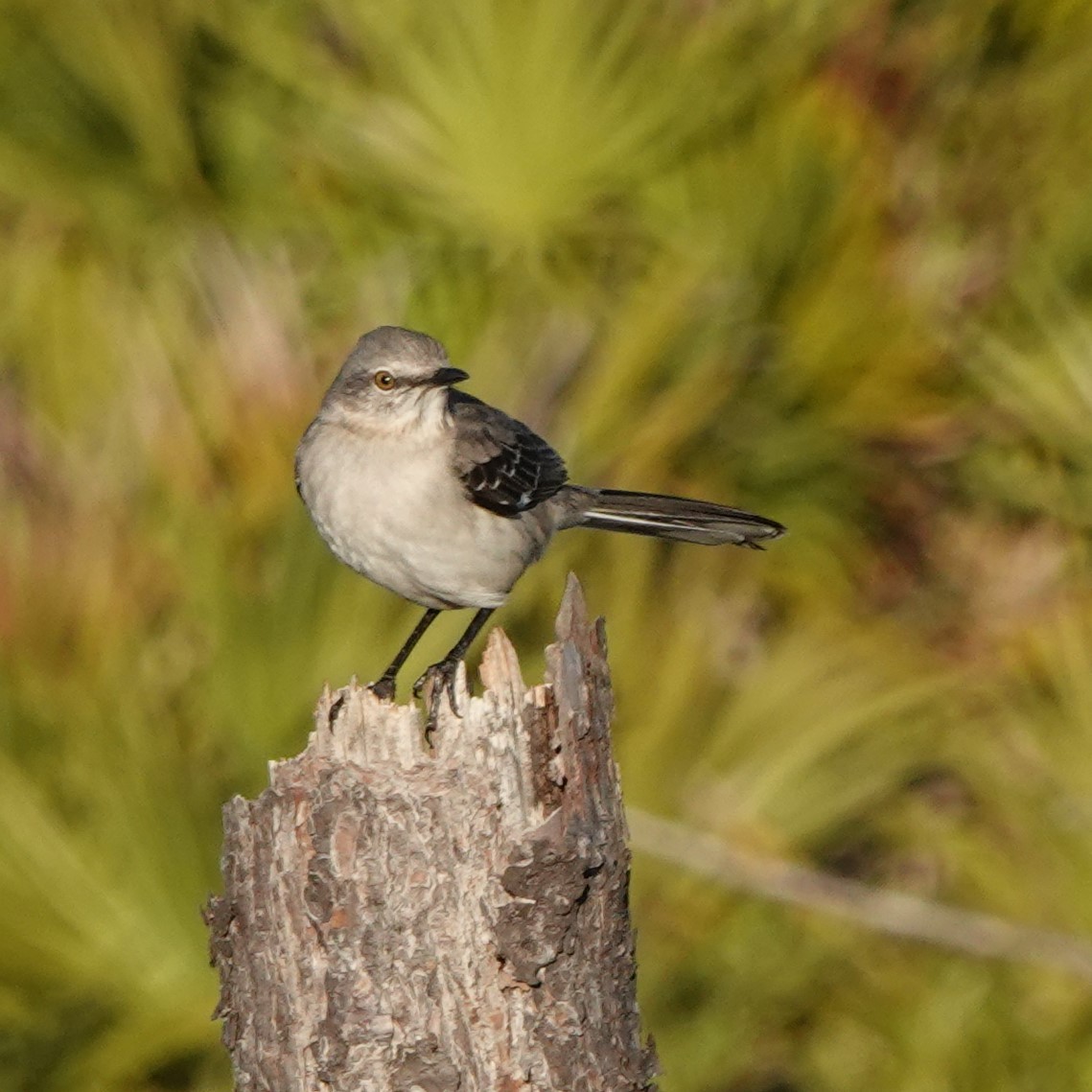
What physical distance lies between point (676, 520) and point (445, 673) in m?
Result: 1.15

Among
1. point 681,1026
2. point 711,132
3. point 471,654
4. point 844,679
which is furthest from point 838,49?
point 681,1026

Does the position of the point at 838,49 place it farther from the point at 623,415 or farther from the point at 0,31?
the point at 0,31

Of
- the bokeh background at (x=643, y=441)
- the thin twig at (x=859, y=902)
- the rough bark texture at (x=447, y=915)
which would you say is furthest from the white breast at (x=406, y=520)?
the rough bark texture at (x=447, y=915)

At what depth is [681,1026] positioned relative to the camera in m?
6.04

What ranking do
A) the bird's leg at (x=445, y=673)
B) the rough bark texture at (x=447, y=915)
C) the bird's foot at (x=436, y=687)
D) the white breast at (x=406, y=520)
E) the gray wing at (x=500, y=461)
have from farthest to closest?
the gray wing at (x=500, y=461)
the white breast at (x=406, y=520)
the bird's leg at (x=445, y=673)
the bird's foot at (x=436, y=687)
the rough bark texture at (x=447, y=915)

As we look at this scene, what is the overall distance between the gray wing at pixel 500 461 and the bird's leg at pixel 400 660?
43cm

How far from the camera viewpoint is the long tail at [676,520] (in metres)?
5.96

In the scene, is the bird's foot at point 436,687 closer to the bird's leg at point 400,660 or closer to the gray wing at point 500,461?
the bird's leg at point 400,660

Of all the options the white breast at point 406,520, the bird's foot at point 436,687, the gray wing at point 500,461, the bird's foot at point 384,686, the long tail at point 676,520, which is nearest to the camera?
the bird's foot at point 436,687

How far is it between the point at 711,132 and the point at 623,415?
1.33m

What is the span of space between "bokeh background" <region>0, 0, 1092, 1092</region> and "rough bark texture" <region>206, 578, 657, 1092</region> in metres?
1.48

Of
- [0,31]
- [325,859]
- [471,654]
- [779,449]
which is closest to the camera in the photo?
[325,859]

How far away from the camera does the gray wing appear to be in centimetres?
559

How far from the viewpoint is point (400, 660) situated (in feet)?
18.8
